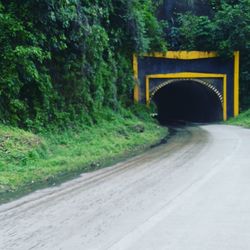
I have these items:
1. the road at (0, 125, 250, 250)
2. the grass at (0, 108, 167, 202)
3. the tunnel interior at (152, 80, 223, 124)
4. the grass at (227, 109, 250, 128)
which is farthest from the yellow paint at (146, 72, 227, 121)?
the road at (0, 125, 250, 250)

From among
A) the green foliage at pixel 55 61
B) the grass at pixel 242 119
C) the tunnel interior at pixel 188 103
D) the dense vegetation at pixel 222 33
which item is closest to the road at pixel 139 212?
the green foliage at pixel 55 61

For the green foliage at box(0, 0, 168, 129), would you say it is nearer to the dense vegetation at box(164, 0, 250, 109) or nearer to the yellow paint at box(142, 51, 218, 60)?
the yellow paint at box(142, 51, 218, 60)

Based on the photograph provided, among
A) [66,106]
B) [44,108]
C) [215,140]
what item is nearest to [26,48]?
[44,108]

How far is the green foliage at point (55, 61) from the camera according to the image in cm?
1273

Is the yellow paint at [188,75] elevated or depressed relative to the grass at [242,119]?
elevated

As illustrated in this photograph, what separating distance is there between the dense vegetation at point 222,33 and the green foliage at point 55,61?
9.73 metres

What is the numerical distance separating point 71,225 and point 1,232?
2.68ft

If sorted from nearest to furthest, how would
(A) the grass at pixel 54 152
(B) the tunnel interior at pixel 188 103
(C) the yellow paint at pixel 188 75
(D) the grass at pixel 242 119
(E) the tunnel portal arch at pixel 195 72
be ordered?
(A) the grass at pixel 54 152 → (D) the grass at pixel 242 119 → (E) the tunnel portal arch at pixel 195 72 → (C) the yellow paint at pixel 188 75 → (B) the tunnel interior at pixel 188 103

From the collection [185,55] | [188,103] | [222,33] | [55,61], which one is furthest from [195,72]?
[55,61]

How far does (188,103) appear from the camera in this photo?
1535 inches

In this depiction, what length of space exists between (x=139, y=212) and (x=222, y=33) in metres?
25.7

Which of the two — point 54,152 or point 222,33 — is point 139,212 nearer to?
point 54,152

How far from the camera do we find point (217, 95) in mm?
30656

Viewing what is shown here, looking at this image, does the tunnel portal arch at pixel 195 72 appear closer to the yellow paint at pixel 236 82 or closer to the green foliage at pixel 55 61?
the yellow paint at pixel 236 82
